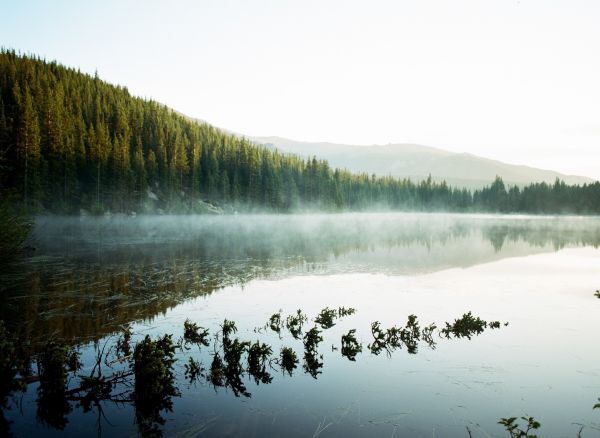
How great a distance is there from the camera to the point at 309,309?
16047mm

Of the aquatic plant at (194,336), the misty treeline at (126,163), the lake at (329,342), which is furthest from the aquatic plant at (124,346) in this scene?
the misty treeline at (126,163)

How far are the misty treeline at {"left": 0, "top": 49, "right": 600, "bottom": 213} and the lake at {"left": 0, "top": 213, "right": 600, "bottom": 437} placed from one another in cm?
2919

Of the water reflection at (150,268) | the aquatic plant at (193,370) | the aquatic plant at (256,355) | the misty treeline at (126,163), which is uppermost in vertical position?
the misty treeline at (126,163)

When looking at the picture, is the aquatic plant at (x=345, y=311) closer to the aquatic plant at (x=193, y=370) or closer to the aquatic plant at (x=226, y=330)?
the aquatic plant at (x=226, y=330)

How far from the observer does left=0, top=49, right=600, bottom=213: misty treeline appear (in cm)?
6906

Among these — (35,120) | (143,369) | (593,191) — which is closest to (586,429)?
(143,369)

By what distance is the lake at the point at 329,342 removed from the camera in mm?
7477

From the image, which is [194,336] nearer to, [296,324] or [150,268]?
[296,324]

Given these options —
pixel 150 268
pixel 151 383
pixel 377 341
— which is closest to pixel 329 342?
pixel 377 341

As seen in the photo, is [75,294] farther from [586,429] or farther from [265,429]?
[586,429]

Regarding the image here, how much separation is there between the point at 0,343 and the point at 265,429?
19.1ft

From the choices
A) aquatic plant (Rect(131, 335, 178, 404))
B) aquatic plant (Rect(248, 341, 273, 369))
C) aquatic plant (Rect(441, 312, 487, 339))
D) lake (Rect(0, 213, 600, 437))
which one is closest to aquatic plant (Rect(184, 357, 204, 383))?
lake (Rect(0, 213, 600, 437))

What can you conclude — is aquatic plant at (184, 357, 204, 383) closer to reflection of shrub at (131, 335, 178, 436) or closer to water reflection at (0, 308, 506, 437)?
water reflection at (0, 308, 506, 437)

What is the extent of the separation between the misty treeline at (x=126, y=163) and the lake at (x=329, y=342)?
29194 millimetres
